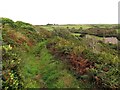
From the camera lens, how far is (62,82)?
1572 cm

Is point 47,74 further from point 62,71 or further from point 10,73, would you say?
point 10,73

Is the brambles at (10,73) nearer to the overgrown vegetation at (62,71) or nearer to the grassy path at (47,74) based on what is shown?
the overgrown vegetation at (62,71)

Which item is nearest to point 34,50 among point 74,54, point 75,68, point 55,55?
point 55,55

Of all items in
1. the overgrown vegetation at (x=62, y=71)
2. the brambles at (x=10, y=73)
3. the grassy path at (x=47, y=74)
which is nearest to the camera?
the brambles at (x=10, y=73)

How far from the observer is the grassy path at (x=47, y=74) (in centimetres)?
1570

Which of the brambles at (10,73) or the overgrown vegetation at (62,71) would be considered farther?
the overgrown vegetation at (62,71)

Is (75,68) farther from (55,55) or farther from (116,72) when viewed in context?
(55,55)

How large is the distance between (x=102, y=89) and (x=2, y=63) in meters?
6.12

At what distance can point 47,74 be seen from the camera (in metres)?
17.4

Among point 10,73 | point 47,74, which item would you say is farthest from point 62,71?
point 10,73

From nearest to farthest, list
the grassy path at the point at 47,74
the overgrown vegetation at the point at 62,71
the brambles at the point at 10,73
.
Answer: the brambles at the point at 10,73 < the overgrown vegetation at the point at 62,71 < the grassy path at the point at 47,74

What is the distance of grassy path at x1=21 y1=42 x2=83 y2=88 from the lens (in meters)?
15.7

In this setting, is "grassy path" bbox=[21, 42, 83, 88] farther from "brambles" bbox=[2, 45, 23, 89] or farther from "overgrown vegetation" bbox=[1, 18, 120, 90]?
"brambles" bbox=[2, 45, 23, 89]

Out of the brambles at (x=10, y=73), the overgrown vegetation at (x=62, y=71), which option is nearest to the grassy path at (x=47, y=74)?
the overgrown vegetation at (x=62, y=71)
